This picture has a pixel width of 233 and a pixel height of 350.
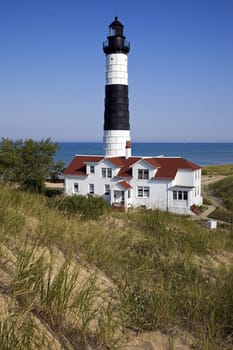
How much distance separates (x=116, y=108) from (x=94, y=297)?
84.4 ft

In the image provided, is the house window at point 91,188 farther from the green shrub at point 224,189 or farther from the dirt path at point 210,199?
the green shrub at point 224,189

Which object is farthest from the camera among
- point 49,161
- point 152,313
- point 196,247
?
point 49,161

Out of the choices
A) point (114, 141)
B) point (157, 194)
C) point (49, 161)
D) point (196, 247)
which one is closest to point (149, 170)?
point (157, 194)

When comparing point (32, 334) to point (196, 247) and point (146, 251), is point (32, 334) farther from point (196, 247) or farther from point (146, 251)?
point (196, 247)

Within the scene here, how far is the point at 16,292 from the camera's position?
3.27m

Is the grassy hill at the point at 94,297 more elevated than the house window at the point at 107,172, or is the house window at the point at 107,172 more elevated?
the grassy hill at the point at 94,297

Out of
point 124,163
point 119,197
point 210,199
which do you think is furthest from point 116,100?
point 210,199

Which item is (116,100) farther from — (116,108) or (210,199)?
(210,199)

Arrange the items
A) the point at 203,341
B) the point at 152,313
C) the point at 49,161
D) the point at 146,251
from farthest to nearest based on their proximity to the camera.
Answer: the point at 49,161
the point at 146,251
the point at 152,313
the point at 203,341

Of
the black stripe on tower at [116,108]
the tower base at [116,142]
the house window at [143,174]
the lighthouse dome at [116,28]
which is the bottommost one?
the house window at [143,174]

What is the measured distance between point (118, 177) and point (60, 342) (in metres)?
23.8

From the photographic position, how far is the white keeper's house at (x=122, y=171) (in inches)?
1017

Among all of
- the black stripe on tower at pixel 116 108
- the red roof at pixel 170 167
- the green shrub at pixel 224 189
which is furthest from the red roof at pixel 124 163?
the green shrub at pixel 224 189

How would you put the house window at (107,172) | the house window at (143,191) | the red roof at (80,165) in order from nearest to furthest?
the house window at (143,191) → the house window at (107,172) → the red roof at (80,165)
